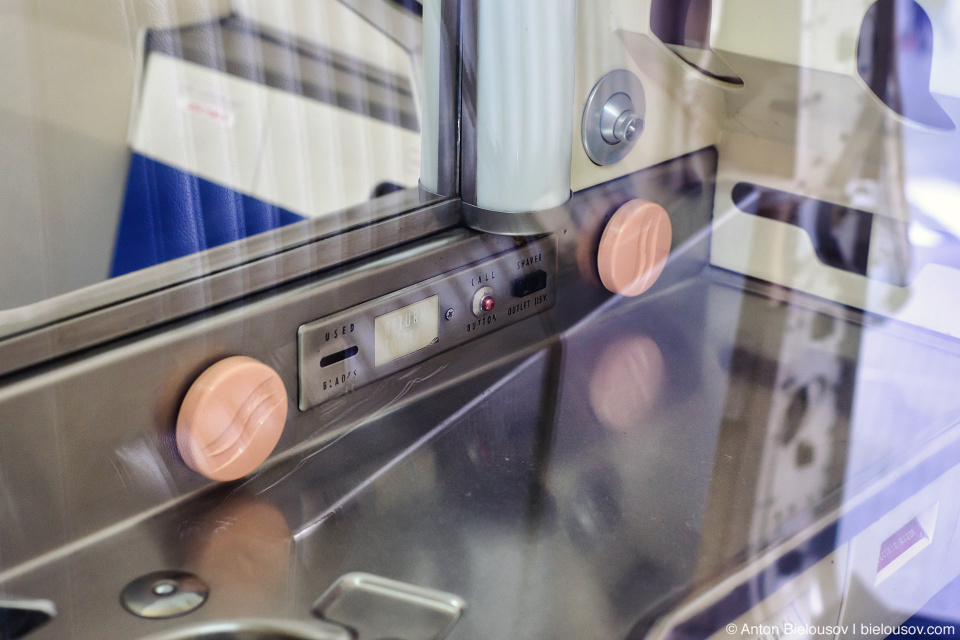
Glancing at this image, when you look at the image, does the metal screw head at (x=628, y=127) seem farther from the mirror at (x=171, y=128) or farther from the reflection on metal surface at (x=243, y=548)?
the reflection on metal surface at (x=243, y=548)

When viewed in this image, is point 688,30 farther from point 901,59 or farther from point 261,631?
point 261,631

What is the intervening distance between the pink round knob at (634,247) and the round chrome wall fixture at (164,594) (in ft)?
1.78

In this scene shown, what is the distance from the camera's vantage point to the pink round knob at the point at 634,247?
0.98 m

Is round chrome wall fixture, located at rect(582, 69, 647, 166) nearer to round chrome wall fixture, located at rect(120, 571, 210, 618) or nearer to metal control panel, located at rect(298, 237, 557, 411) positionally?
metal control panel, located at rect(298, 237, 557, 411)

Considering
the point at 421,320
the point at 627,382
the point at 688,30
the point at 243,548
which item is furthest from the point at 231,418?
the point at 688,30

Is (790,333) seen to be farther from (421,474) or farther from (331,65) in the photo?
(331,65)

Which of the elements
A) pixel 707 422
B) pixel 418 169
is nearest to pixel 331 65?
pixel 418 169

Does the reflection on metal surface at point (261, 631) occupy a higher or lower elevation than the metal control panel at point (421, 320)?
lower

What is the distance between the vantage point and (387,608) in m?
0.65

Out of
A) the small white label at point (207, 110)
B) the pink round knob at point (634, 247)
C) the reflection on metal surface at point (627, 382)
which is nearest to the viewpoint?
the small white label at point (207, 110)

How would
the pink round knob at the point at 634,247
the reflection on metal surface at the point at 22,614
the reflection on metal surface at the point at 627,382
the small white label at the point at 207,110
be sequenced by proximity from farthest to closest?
the pink round knob at the point at 634,247 → the reflection on metal surface at the point at 627,382 → the small white label at the point at 207,110 → the reflection on metal surface at the point at 22,614

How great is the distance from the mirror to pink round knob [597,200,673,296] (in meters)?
0.27

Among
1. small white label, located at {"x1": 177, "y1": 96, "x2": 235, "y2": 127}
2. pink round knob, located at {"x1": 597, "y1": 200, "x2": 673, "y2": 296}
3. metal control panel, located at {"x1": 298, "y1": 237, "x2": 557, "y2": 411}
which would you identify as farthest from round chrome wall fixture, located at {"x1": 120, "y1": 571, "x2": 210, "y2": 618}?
pink round knob, located at {"x1": 597, "y1": 200, "x2": 673, "y2": 296}

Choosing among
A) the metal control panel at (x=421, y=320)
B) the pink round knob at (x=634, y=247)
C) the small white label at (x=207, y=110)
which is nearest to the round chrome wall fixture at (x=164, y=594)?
the metal control panel at (x=421, y=320)
